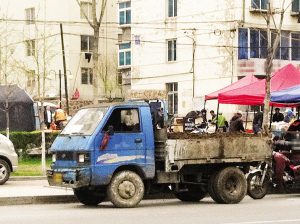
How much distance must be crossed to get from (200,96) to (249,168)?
29855 millimetres

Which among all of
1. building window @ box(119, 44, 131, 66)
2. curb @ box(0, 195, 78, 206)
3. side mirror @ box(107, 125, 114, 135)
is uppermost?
building window @ box(119, 44, 131, 66)

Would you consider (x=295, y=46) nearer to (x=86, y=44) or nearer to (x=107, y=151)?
(x=86, y=44)

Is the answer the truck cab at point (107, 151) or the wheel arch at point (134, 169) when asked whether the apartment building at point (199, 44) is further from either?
the wheel arch at point (134, 169)

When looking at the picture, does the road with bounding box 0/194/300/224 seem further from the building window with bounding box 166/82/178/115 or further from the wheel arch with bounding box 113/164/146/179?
the building window with bounding box 166/82/178/115

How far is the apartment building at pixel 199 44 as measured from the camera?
1709 inches

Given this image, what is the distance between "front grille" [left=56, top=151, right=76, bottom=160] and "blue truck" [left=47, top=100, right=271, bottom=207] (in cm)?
2

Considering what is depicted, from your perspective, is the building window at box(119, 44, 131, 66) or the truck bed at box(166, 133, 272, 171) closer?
the truck bed at box(166, 133, 272, 171)

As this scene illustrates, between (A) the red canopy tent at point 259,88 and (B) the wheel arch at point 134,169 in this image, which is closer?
(B) the wheel arch at point 134,169

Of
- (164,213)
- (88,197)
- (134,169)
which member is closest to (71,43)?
(88,197)

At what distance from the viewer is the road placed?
470 inches

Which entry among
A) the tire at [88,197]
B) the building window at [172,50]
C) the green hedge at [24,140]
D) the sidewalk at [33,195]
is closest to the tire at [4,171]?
the sidewalk at [33,195]

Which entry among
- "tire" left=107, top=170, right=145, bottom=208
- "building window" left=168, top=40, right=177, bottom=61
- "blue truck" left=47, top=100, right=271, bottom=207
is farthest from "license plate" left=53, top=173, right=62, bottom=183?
"building window" left=168, top=40, right=177, bottom=61

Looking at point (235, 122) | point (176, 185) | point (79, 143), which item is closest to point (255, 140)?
point (176, 185)

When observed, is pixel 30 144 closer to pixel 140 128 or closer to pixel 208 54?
pixel 140 128
